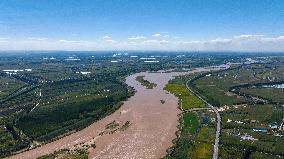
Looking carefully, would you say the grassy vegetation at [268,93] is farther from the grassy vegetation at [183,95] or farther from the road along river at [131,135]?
the road along river at [131,135]

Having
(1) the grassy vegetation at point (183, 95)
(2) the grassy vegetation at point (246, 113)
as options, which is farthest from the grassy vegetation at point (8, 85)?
(2) the grassy vegetation at point (246, 113)

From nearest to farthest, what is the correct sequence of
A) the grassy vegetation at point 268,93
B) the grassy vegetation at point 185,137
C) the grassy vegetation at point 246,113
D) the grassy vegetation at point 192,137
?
1. the grassy vegetation at point 185,137
2. the grassy vegetation at point 192,137
3. the grassy vegetation at point 246,113
4. the grassy vegetation at point 268,93

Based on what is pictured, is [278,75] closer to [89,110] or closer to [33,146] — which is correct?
[89,110]

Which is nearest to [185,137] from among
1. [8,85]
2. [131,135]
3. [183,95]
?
[131,135]

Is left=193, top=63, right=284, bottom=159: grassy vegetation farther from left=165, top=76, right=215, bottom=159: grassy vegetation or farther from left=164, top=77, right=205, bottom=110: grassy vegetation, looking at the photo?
left=164, top=77, right=205, bottom=110: grassy vegetation

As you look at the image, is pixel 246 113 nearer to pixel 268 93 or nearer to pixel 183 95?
pixel 183 95

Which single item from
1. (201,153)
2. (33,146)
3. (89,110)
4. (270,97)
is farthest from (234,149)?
(270,97)

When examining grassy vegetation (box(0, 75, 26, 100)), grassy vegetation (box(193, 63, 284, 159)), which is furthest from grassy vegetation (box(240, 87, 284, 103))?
grassy vegetation (box(0, 75, 26, 100))

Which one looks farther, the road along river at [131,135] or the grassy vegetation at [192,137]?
the road along river at [131,135]
